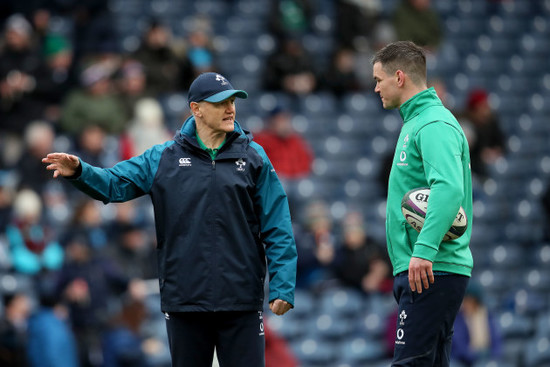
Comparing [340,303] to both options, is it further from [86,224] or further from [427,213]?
[427,213]

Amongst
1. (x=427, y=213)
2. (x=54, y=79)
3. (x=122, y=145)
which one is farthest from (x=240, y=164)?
(x=54, y=79)

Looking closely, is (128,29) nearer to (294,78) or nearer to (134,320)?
(294,78)

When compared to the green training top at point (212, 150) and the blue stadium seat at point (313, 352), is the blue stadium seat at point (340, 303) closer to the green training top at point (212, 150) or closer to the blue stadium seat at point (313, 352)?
the blue stadium seat at point (313, 352)

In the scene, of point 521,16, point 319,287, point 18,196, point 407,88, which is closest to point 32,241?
point 18,196

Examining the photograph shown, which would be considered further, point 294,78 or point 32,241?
point 294,78

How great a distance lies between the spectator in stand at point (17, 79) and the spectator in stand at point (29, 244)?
1.72m

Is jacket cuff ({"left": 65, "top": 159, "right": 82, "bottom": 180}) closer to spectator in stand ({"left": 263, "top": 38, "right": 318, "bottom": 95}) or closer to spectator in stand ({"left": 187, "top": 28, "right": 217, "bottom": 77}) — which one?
spectator in stand ({"left": 187, "top": 28, "right": 217, "bottom": 77})

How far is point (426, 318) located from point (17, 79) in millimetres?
8609

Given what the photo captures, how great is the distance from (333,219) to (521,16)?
20.1ft

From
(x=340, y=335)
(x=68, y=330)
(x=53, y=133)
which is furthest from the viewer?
(x=53, y=133)

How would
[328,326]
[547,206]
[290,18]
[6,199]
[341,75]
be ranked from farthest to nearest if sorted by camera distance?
1. [290,18]
2. [341,75]
3. [547,206]
4. [328,326]
5. [6,199]

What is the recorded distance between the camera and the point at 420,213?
5090 millimetres

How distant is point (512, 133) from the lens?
15555mm

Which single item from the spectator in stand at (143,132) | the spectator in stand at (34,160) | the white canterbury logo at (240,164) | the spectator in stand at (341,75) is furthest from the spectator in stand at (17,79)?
the white canterbury logo at (240,164)
